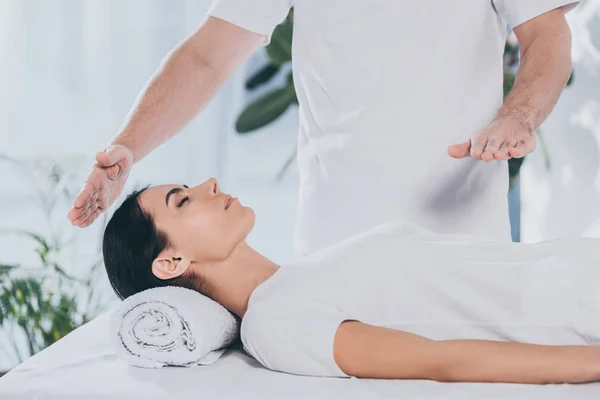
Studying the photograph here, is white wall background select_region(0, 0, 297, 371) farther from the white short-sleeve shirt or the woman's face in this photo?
the woman's face

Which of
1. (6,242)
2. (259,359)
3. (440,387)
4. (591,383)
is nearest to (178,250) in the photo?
(259,359)

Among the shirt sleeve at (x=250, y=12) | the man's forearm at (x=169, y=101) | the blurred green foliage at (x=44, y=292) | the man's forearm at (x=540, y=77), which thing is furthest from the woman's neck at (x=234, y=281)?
the blurred green foliage at (x=44, y=292)

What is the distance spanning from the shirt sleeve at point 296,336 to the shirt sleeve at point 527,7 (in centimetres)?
85

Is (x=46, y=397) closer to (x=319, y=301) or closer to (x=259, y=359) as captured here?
(x=259, y=359)

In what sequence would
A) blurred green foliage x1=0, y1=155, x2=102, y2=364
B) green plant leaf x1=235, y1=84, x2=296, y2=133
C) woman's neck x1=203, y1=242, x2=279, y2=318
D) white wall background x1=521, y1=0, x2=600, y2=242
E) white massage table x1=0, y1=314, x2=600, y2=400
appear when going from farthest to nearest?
green plant leaf x1=235, y1=84, x2=296, y2=133, white wall background x1=521, y1=0, x2=600, y2=242, blurred green foliage x1=0, y1=155, x2=102, y2=364, woman's neck x1=203, y1=242, x2=279, y2=318, white massage table x1=0, y1=314, x2=600, y2=400

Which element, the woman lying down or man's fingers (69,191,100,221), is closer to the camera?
the woman lying down

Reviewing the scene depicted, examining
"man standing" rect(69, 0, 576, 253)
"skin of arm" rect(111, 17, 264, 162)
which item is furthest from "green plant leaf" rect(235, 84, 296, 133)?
"man standing" rect(69, 0, 576, 253)

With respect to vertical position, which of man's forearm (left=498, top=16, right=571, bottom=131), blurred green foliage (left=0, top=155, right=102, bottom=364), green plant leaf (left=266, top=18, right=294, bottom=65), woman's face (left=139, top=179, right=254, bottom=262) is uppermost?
green plant leaf (left=266, top=18, right=294, bottom=65)

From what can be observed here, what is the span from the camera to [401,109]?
1845 millimetres

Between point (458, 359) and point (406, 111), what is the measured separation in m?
0.75

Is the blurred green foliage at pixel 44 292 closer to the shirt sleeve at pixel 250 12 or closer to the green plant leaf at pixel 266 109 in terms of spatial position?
the green plant leaf at pixel 266 109

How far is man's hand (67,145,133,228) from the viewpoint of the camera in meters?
1.54

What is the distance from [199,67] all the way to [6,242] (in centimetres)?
175

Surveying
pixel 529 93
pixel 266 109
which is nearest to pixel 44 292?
pixel 266 109
